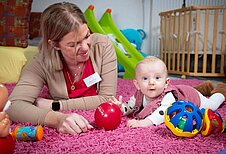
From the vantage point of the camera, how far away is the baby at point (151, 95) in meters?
1.22

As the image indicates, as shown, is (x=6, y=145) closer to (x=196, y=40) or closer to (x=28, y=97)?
(x=28, y=97)

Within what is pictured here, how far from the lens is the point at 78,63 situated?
4.80 ft

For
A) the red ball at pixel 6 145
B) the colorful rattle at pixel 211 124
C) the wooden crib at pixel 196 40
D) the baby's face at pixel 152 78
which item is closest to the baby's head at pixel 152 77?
the baby's face at pixel 152 78

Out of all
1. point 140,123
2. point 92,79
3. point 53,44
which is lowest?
point 140,123

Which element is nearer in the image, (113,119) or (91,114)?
(113,119)

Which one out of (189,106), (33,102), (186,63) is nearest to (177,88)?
(189,106)

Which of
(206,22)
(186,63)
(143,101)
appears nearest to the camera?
(143,101)

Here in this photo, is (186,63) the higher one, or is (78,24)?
(78,24)

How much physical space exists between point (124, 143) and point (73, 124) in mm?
198

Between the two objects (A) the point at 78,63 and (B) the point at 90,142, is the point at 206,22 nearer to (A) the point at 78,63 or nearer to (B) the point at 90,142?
(A) the point at 78,63

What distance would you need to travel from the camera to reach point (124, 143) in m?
1.01

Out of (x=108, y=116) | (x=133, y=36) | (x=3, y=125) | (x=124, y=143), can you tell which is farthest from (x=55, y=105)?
(x=133, y=36)

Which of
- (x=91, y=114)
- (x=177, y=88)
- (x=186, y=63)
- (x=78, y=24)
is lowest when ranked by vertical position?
(x=186, y=63)

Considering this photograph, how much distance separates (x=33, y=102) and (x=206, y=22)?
8.53 ft
